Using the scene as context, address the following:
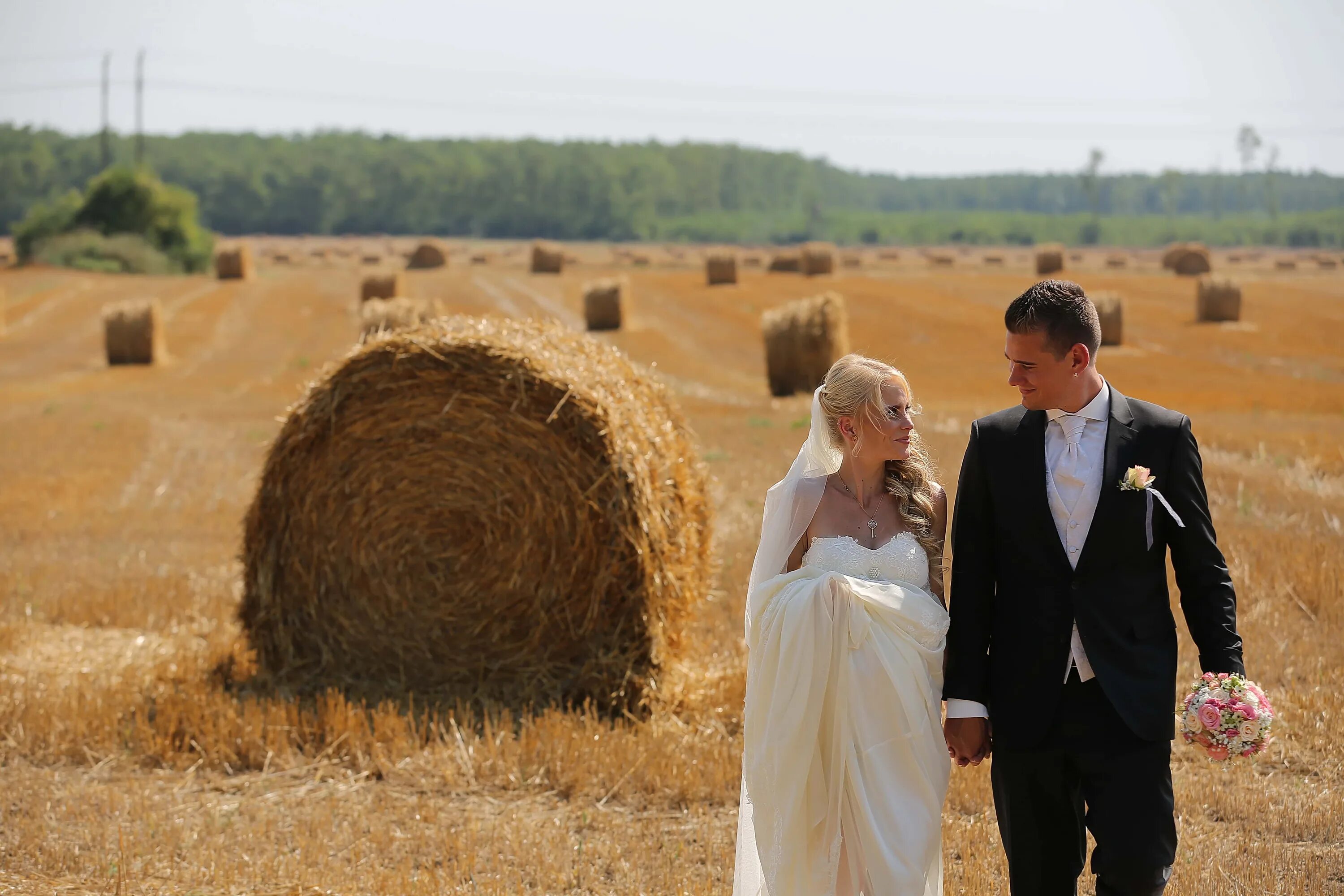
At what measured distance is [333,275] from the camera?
40.8 meters

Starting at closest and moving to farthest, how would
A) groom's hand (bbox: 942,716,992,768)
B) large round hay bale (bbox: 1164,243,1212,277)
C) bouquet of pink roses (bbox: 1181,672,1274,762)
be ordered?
bouquet of pink roses (bbox: 1181,672,1274,762) → groom's hand (bbox: 942,716,992,768) → large round hay bale (bbox: 1164,243,1212,277)

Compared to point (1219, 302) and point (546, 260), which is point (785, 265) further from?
point (1219, 302)

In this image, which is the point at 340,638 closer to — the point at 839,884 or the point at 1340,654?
the point at 839,884

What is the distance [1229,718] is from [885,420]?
3.79ft

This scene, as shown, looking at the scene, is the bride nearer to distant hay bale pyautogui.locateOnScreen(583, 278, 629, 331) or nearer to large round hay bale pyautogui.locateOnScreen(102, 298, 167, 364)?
large round hay bale pyautogui.locateOnScreen(102, 298, 167, 364)

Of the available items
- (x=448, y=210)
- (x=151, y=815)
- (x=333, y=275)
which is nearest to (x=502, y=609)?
(x=151, y=815)

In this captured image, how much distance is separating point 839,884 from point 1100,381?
61.1 inches

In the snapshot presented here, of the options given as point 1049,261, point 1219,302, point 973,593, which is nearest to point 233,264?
point 1049,261

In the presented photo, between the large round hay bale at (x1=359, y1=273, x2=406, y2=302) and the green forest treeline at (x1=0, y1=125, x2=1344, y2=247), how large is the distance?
63363 mm

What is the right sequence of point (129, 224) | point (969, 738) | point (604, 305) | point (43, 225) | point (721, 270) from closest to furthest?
point (969, 738)
point (604, 305)
point (721, 270)
point (43, 225)
point (129, 224)

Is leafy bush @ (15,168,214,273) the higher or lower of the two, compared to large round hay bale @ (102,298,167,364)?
higher

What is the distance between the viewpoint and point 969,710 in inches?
139

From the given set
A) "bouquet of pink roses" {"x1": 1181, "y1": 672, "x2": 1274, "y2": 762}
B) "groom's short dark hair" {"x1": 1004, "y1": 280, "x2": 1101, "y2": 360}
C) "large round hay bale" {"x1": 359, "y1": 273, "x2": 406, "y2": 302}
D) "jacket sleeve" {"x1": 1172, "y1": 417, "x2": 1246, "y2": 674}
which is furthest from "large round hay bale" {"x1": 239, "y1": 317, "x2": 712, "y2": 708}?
"large round hay bale" {"x1": 359, "y1": 273, "x2": 406, "y2": 302}

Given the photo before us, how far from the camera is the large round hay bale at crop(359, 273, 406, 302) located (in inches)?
1197
